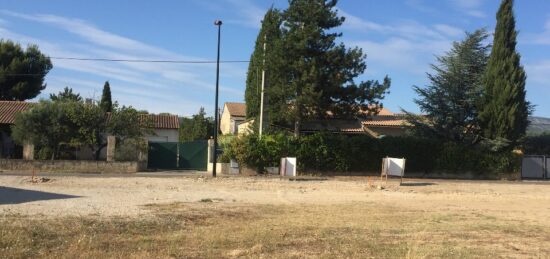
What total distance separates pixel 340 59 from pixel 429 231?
20.4 meters

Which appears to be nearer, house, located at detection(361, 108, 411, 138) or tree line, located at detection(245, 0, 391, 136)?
tree line, located at detection(245, 0, 391, 136)

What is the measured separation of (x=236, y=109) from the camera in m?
60.0

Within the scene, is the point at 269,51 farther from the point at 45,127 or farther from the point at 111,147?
the point at 45,127

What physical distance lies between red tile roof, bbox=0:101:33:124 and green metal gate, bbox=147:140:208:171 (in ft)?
36.1

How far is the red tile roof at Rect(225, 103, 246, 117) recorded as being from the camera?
187 feet

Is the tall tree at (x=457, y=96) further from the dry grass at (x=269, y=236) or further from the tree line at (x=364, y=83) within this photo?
the dry grass at (x=269, y=236)

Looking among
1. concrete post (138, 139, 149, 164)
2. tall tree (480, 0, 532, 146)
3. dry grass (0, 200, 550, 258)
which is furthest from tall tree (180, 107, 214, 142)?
dry grass (0, 200, 550, 258)

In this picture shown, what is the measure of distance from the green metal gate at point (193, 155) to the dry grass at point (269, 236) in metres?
21.9

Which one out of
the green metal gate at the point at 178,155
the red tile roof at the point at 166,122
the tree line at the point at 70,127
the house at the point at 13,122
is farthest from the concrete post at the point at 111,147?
the red tile roof at the point at 166,122

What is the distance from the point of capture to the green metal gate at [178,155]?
3662 cm

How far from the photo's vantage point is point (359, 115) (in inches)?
1282

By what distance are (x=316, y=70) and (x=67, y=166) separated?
14936 millimetres

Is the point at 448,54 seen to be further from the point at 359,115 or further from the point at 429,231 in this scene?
the point at 429,231

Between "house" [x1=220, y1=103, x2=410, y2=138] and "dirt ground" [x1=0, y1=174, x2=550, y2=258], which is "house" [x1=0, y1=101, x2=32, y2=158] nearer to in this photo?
"house" [x1=220, y1=103, x2=410, y2=138]
